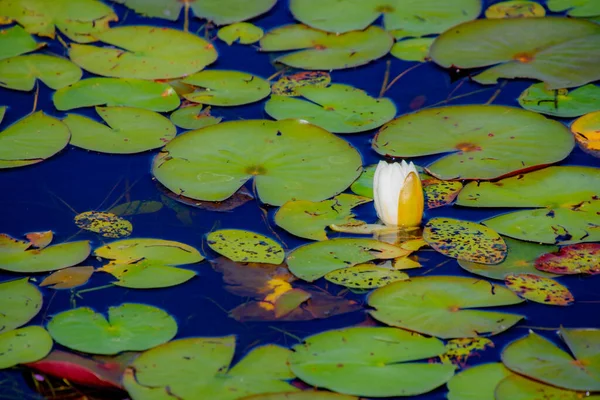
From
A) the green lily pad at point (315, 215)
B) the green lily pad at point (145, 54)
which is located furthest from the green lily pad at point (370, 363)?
the green lily pad at point (145, 54)

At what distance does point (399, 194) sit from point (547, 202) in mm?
600

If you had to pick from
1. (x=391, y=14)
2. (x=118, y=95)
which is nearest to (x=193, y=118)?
(x=118, y=95)

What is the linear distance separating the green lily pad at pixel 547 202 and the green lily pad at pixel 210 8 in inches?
75.2

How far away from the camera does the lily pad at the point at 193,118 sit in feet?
11.8

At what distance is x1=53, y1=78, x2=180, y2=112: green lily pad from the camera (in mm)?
3732

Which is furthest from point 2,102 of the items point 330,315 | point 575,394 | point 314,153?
point 575,394

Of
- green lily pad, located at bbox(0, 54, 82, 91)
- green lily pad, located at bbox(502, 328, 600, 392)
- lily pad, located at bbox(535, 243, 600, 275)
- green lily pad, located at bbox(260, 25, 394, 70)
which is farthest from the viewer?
green lily pad, located at bbox(260, 25, 394, 70)

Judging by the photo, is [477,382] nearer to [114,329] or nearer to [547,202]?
[547,202]

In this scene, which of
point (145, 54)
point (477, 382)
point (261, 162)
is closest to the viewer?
point (477, 382)

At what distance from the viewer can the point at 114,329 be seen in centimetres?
256

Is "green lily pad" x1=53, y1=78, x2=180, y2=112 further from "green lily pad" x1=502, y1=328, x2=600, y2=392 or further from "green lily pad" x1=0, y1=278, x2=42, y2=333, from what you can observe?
"green lily pad" x1=502, y1=328, x2=600, y2=392

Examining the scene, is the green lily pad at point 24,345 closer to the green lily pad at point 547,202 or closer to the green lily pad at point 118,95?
the green lily pad at point 118,95

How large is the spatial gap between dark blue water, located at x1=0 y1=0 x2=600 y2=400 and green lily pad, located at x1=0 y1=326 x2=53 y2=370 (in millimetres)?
46

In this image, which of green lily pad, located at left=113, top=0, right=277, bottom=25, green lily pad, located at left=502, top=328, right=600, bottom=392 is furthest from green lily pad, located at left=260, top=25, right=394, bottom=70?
green lily pad, located at left=502, top=328, right=600, bottom=392
